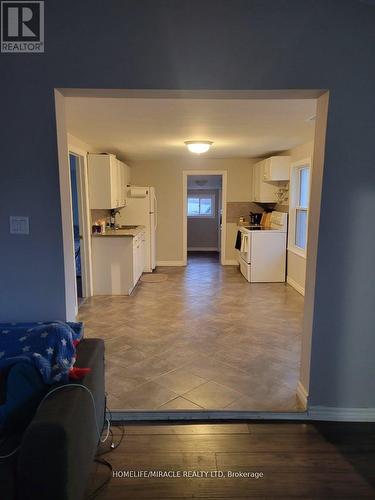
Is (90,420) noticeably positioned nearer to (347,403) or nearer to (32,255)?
(32,255)

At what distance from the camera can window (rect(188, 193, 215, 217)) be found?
31.3ft

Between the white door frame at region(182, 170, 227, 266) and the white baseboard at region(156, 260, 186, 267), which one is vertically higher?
the white door frame at region(182, 170, 227, 266)

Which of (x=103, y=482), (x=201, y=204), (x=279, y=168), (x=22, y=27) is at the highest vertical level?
(x=22, y=27)

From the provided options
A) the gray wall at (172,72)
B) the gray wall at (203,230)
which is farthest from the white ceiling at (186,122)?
the gray wall at (203,230)

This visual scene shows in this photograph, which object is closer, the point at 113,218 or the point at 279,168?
the point at 279,168

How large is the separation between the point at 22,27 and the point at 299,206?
4.50 m

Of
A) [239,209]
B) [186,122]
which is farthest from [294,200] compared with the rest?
[186,122]

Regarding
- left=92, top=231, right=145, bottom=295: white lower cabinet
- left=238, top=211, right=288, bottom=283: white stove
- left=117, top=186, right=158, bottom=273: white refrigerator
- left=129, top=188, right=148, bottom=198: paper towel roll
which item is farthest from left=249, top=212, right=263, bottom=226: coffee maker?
left=92, top=231, right=145, bottom=295: white lower cabinet

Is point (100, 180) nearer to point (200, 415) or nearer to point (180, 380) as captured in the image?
point (180, 380)

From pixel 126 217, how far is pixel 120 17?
457 centimetres

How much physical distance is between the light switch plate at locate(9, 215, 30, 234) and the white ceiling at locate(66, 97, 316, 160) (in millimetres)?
1107

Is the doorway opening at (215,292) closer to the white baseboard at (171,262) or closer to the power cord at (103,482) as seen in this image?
the white baseboard at (171,262)

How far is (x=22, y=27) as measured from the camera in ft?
6.24

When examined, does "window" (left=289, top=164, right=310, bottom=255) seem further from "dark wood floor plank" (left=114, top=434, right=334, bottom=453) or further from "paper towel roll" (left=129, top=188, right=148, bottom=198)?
"dark wood floor plank" (left=114, top=434, right=334, bottom=453)
